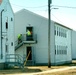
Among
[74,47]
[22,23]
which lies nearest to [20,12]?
[22,23]

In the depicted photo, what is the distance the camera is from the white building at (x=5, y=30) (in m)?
35.9

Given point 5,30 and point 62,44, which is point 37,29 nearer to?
point 62,44

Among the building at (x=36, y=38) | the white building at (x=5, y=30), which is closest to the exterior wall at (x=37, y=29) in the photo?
the building at (x=36, y=38)

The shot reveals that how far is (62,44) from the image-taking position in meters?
56.6

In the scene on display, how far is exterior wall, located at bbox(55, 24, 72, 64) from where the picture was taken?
51.3 metres

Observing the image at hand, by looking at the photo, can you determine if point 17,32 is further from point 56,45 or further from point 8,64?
point 8,64

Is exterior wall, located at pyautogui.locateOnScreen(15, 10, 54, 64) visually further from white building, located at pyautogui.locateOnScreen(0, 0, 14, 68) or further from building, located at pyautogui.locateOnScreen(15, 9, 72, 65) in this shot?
white building, located at pyautogui.locateOnScreen(0, 0, 14, 68)

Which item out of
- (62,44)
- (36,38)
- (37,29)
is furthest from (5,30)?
(62,44)

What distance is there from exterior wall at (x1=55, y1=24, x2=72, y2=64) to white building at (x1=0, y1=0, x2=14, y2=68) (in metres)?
11.8

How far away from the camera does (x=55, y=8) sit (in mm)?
41438

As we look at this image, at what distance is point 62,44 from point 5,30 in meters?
20.5

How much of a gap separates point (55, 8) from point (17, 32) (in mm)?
10412

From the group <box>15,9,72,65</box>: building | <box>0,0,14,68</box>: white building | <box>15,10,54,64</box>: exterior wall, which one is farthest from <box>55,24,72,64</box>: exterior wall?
<box>0,0,14,68</box>: white building

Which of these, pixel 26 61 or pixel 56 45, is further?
pixel 56 45
